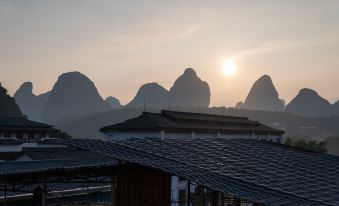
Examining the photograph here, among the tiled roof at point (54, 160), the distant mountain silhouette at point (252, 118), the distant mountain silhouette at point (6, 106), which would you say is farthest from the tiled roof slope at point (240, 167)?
the distant mountain silhouette at point (252, 118)

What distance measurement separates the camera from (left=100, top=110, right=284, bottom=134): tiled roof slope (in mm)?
33625

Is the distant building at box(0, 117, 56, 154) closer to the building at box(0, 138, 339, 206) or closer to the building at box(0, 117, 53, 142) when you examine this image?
the building at box(0, 117, 53, 142)

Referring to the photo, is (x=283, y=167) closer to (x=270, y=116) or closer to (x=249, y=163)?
(x=249, y=163)

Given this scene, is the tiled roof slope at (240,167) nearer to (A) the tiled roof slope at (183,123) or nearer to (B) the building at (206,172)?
(B) the building at (206,172)

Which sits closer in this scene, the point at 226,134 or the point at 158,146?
the point at 158,146

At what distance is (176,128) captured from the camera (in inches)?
1336

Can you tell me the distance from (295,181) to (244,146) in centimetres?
664

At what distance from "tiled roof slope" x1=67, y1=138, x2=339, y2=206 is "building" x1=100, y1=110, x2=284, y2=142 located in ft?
43.2

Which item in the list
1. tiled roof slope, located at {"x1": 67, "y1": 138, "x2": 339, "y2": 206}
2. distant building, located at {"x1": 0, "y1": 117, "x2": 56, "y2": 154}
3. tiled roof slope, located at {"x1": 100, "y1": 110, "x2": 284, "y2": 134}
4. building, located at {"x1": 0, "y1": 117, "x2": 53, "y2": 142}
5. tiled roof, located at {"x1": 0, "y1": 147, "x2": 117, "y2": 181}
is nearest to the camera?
tiled roof slope, located at {"x1": 67, "y1": 138, "x2": 339, "y2": 206}

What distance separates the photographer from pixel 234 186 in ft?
39.4

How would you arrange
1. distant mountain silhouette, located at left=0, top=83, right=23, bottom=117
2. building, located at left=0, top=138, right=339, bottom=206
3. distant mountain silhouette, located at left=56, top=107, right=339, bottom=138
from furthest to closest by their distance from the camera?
1. distant mountain silhouette, located at left=56, top=107, right=339, bottom=138
2. distant mountain silhouette, located at left=0, top=83, right=23, bottom=117
3. building, located at left=0, top=138, right=339, bottom=206

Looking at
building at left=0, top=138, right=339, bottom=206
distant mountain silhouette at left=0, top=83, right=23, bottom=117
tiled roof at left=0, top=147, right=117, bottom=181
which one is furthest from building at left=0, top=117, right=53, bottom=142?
distant mountain silhouette at left=0, top=83, right=23, bottom=117

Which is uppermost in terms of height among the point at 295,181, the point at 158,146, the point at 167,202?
the point at 158,146

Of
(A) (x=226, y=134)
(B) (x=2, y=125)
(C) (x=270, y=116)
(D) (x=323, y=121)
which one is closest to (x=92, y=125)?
(C) (x=270, y=116)
